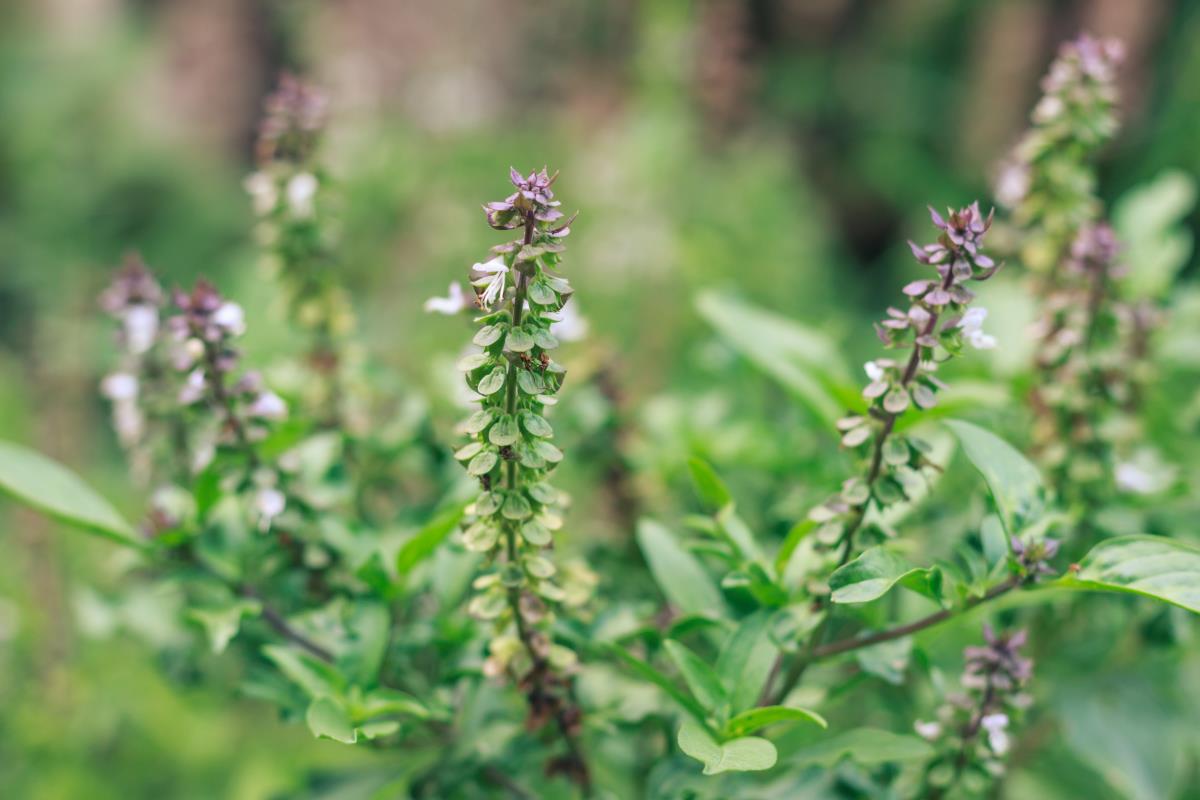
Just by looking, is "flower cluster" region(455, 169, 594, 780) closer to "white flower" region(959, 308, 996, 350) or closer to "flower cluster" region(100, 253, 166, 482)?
"white flower" region(959, 308, 996, 350)

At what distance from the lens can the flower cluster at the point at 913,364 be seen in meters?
0.92

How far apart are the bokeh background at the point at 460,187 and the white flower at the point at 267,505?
0.31 m

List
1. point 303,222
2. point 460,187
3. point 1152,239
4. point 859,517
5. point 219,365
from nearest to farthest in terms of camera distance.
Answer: point 859,517 < point 219,365 < point 303,222 < point 1152,239 < point 460,187

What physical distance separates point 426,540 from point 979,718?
585mm

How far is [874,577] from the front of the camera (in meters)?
0.92

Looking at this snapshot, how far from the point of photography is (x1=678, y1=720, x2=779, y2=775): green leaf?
0.88 metres

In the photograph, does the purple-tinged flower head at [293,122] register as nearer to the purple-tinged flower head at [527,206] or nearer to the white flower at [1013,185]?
the purple-tinged flower head at [527,206]

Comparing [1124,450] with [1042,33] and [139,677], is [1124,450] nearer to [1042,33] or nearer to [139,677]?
[139,677]

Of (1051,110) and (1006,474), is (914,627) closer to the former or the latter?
(1006,474)

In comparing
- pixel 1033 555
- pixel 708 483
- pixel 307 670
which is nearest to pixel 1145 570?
pixel 1033 555

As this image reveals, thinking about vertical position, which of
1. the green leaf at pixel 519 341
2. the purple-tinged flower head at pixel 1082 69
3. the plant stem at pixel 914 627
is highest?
the purple-tinged flower head at pixel 1082 69

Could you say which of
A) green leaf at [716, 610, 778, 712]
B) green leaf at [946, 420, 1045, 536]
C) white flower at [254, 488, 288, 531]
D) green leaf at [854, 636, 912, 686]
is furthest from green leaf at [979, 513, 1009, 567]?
white flower at [254, 488, 288, 531]

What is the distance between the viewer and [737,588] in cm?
113

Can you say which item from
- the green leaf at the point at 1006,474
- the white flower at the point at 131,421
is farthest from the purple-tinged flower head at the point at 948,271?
the white flower at the point at 131,421
